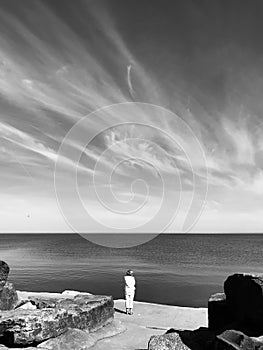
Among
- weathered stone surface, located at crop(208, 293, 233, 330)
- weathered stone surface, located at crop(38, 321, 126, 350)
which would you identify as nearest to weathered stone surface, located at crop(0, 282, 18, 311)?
weathered stone surface, located at crop(38, 321, 126, 350)

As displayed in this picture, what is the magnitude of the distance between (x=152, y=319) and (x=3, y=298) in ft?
25.1

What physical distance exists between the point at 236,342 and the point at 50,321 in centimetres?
679

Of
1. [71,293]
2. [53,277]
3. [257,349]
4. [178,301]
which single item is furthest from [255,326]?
[53,277]

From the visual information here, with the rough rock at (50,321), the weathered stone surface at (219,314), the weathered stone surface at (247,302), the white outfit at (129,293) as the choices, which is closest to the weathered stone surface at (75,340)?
the rough rock at (50,321)

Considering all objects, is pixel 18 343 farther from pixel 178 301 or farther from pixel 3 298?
pixel 178 301

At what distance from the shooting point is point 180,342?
34.2 ft

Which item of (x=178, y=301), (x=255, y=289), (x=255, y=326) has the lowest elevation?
(x=178, y=301)

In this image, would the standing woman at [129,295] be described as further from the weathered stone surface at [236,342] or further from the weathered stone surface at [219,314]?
the weathered stone surface at [236,342]

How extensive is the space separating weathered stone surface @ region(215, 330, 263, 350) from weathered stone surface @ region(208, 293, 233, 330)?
118 inches

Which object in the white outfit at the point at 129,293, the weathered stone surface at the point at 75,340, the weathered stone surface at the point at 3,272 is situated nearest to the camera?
the weathered stone surface at the point at 75,340

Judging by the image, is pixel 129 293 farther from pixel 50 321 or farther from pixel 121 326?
pixel 50 321

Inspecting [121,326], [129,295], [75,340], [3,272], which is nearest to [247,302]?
[75,340]

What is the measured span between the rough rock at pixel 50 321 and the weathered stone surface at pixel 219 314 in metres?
4.95

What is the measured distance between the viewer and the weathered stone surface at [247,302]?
10621mm
